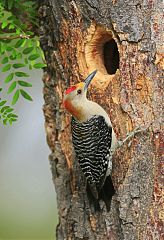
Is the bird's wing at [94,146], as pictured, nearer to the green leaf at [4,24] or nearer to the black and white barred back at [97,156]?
the black and white barred back at [97,156]

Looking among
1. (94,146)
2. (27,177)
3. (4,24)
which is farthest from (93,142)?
(27,177)

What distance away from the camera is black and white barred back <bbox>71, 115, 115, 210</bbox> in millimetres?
4527

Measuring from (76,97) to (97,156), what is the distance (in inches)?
16.7

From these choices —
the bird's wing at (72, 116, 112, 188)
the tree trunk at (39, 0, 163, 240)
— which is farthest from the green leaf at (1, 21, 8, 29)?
the bird's wing at (72, 116, 112, 188)

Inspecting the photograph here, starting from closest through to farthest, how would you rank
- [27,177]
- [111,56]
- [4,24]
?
[4,24] → [111,56] → [27,177]

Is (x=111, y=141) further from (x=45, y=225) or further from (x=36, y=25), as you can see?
(x=45, y=225)

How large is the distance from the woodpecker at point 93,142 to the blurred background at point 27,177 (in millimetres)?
2452

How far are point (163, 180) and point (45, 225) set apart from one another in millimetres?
3561

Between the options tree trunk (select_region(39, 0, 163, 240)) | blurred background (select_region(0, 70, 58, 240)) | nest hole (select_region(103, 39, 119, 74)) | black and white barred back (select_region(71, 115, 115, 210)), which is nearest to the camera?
tree trunk (select_region(39, 0, 163, 240))

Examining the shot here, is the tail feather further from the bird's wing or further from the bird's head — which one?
the bird's head

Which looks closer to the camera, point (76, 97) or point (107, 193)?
point (107, 193)

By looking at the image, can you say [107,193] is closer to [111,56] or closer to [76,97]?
[76,97]

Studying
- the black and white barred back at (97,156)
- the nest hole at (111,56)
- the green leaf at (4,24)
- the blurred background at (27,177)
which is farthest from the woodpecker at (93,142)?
the blurred background at (27,177)

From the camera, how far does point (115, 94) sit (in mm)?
4547
